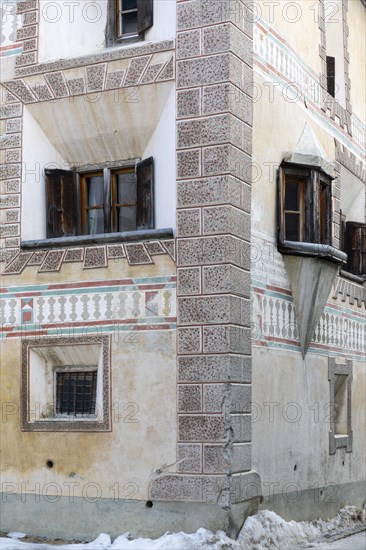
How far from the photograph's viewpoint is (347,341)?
19594mm

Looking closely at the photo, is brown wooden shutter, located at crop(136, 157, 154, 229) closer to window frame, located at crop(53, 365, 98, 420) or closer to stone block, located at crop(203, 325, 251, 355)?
stone block, located at crop(203, 325, 251, 355)

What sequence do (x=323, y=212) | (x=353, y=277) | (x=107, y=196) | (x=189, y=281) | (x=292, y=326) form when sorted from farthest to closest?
(x=353, y=277) < (x=323, y=212) < (x=292, y=326) < (x=107, y=196) < (x=189, y=281)

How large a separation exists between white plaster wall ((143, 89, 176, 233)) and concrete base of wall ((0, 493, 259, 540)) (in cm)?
395

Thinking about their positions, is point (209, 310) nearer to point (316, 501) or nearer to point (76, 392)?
point (76, 392)

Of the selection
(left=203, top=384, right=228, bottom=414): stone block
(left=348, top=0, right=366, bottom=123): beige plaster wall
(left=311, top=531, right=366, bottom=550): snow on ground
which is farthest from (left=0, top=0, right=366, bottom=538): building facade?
(left=348, top=0, right=366, bottom=123): beige plaster wall

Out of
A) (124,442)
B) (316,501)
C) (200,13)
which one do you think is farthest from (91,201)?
(316,501)

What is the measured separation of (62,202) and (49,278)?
4.00ft

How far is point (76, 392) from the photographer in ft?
52.2

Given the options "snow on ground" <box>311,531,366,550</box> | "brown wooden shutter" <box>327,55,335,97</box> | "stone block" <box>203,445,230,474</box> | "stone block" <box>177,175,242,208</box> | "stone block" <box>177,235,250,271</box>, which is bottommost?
"snow on ground" <box>311,531,366,550</box>

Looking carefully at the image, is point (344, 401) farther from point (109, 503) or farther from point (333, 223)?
point (109, 503)

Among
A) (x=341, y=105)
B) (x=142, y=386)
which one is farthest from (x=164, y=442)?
(x=341, y=105)

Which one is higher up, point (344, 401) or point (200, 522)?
point (344, 401)

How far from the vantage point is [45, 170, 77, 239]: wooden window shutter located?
53.7 feet

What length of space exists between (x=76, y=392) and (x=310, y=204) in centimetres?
467
